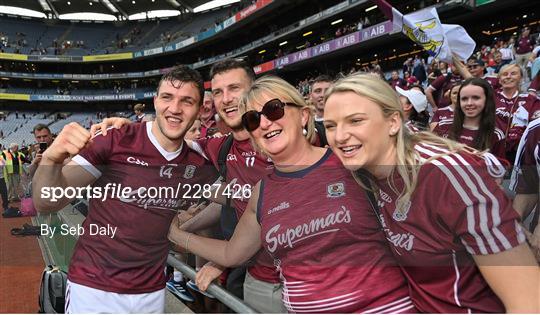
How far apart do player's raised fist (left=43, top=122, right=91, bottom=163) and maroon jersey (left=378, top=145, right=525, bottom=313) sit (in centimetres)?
116

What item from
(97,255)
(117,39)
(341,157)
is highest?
(117,39)

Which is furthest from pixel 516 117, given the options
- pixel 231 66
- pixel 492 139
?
pixel 231 66

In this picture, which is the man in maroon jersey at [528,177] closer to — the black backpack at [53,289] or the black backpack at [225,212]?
the black backpack at [225,212]

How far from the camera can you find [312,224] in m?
1.41

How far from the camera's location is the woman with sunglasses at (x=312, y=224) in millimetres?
1374

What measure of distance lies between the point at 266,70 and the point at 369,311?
2924 cm

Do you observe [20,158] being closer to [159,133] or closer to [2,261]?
[2,261]

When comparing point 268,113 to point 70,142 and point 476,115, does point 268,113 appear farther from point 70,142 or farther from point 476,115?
point 476,115

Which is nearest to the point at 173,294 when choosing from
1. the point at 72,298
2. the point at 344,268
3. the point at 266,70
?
the point at 72,298

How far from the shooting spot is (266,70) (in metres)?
29.7

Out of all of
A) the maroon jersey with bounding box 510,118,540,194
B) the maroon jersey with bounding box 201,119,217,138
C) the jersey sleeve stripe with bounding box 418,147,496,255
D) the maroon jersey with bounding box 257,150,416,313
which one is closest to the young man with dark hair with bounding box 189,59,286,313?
the maroon jersey with bounding box 257,150,416,313

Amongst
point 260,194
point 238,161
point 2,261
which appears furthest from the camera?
point 2,261

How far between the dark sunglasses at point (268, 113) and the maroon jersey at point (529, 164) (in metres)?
1.18

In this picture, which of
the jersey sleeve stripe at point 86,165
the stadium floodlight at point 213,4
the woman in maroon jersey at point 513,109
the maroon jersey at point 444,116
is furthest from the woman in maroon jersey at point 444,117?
the stadium floodlight at point 213,4
